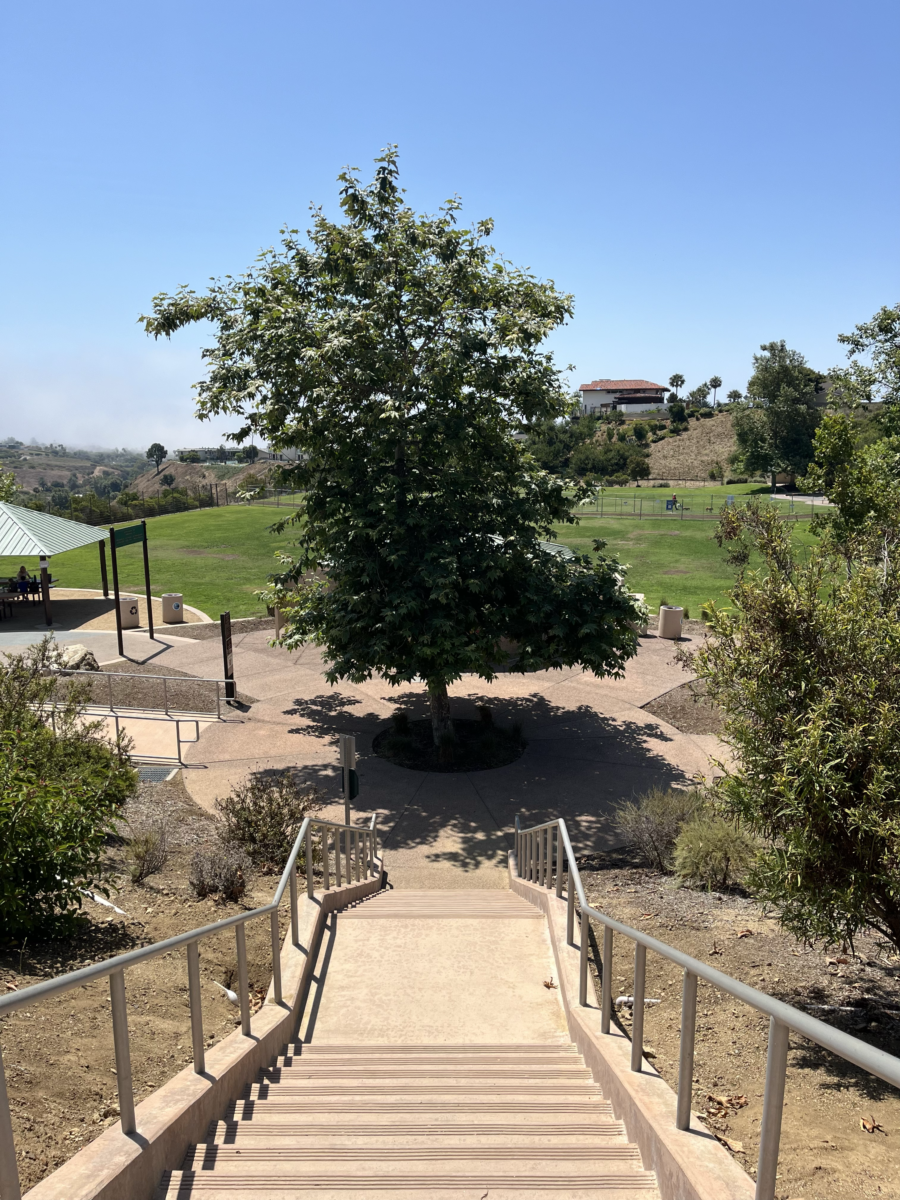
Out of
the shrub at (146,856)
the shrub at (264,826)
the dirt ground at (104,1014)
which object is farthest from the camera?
the shrub at (264,826)

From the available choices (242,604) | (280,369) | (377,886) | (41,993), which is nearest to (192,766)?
(377,886)

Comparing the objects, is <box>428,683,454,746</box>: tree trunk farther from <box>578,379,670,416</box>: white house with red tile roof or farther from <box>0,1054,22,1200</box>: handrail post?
<box>578,379,670,416</box>: white house with red tile roof

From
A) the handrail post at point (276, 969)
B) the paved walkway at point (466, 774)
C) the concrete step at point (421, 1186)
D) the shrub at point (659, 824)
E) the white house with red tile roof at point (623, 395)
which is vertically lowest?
the paved walkway at point (466, 774)

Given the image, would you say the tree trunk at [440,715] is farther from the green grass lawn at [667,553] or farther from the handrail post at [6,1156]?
the handrail post at [6,1156]

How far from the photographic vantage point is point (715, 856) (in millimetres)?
8766

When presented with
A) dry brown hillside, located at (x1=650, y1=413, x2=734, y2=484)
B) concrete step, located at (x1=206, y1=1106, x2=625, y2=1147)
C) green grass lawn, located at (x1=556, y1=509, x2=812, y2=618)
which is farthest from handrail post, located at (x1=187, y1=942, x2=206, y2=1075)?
dry brown hillside, located at (x1=650, y1=413, x2=734, y2=484)

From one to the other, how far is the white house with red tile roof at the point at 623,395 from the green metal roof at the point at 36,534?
14766 cm

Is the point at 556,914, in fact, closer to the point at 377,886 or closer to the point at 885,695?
the point at 377,886

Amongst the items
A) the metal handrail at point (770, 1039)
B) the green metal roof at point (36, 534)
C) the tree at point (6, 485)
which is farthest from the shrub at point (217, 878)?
the tree at point (6, 485)

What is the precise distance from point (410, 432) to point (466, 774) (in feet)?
17.5

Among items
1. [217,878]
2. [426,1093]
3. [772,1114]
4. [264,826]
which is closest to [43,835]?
[217,878]

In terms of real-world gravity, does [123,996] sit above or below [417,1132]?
above

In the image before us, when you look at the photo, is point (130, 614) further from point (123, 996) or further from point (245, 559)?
point (123, 996)

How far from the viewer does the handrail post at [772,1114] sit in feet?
8.46
